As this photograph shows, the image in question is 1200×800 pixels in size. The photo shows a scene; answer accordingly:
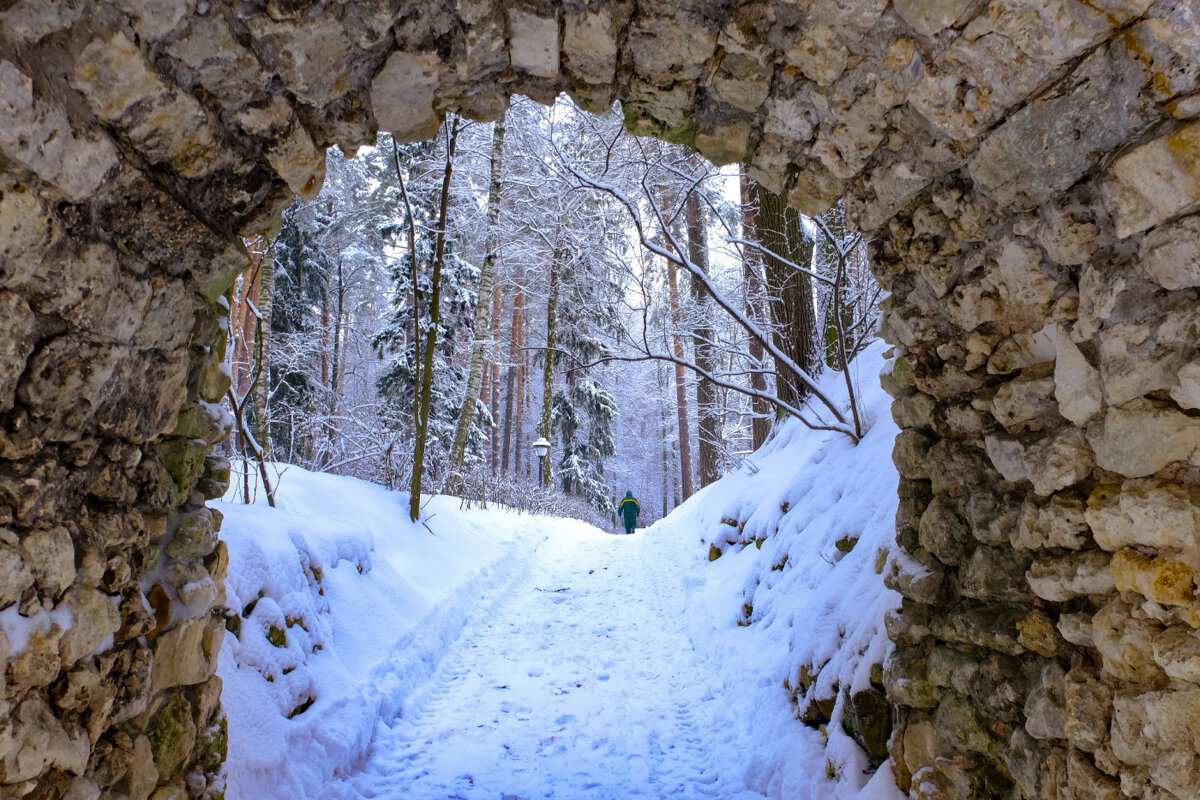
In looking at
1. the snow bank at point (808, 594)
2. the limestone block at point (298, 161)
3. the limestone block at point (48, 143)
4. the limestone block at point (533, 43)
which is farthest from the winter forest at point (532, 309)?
the limestone block at point (533, 43)

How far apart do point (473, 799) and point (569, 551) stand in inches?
304

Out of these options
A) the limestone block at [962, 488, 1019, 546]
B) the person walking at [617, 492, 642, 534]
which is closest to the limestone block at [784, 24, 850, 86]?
the limestone block at [962, 488, 1019, 546]

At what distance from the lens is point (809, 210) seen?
2.73 metres

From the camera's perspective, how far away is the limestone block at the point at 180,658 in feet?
7.32

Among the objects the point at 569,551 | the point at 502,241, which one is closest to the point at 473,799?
the point at 569,551

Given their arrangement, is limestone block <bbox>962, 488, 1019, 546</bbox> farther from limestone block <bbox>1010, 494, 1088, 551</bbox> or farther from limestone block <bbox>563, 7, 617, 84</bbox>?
limestone block <bbox>563, 7, 617, 84</bbox>

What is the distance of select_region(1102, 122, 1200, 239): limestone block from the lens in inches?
58.8

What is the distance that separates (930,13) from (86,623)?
297 cm

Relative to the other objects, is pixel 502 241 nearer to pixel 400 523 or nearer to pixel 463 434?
pixel 463 434

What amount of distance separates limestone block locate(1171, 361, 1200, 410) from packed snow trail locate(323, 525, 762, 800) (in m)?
2.57

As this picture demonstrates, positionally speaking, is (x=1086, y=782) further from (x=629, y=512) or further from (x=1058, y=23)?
(x=629, y=512)

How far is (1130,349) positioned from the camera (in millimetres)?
1688

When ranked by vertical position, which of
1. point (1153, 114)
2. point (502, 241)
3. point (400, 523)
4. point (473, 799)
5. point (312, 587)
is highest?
point (502, 241)

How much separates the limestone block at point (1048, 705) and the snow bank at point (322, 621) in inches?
113
